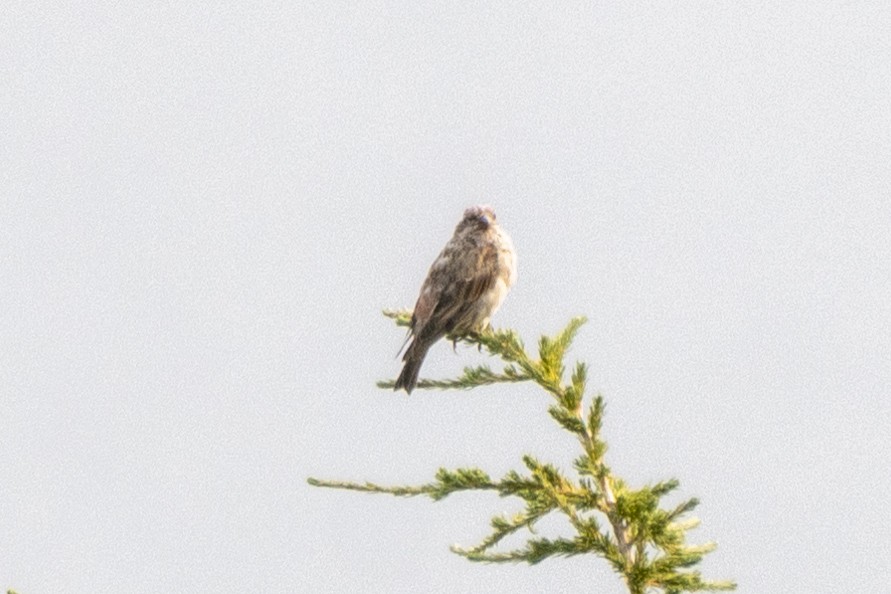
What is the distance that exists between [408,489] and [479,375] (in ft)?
6.20

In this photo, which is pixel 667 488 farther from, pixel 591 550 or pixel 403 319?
pixel 403 319

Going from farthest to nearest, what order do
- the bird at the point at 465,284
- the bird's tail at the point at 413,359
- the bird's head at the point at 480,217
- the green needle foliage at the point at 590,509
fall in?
the bird's head at the point at 480,217 < the bird at the point at 465,284 < the bird's tail at the point at 413,359 < the green needle foliage at the point at 590,509

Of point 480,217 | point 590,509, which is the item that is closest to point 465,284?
point 480,217

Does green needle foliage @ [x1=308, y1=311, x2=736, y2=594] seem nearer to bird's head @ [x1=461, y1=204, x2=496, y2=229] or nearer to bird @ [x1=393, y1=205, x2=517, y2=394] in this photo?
bird @ [x1=393, y1=205, x2=517, y2=394]

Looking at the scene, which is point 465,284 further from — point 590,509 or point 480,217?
point 590,509

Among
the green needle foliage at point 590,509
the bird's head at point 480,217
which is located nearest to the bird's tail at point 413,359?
the bird's head at point 480,217

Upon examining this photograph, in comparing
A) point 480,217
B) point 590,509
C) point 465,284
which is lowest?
point 590,509

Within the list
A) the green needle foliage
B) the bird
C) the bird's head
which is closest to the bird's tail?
the bird

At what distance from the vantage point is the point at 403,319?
15047 mm

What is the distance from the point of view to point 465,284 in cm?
1716

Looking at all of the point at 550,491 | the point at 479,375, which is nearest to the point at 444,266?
the point at 479,375

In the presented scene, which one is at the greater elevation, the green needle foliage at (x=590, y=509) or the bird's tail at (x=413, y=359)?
the bird's tail at (x=413, y=359)

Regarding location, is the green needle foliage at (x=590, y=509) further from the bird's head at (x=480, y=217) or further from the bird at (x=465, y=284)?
the bird's head at (x=480, y=217)

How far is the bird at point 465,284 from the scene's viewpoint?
16484 millimetres
